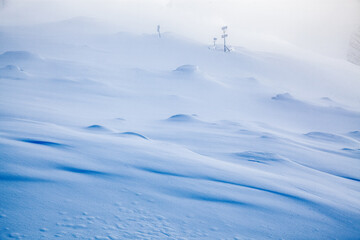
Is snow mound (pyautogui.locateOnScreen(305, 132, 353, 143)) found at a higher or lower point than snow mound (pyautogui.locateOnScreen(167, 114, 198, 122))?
lower

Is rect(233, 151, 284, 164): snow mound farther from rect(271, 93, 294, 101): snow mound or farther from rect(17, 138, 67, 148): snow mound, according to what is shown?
rect(271, 93, 294, 101): snow mound

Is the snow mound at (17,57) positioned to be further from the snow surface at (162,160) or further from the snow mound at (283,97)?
the snow mound at (283,97)

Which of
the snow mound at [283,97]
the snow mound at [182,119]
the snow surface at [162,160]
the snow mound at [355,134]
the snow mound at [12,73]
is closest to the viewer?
the snow surface at [162,160]

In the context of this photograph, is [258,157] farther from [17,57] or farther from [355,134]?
[17,57]

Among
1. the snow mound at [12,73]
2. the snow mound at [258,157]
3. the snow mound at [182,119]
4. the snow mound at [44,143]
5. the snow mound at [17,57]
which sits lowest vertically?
the snow mound at [258,157]

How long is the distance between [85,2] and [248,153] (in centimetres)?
3267

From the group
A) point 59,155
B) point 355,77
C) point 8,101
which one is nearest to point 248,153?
point 59,155

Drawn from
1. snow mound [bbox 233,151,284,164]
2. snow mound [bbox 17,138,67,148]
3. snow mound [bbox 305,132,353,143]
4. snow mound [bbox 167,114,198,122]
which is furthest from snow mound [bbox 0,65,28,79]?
snow mound [bbox 305,132,353,143]

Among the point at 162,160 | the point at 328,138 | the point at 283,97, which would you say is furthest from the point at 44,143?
the point at 283,97

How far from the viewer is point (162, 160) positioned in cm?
246

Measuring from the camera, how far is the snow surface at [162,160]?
1.54 metres

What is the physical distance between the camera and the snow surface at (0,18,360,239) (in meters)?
1.54

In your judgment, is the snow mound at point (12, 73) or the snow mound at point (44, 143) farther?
A: the snow mound at point (12, 73)

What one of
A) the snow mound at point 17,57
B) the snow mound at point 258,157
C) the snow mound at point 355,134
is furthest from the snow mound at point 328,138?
the snow mound at point 17,57
